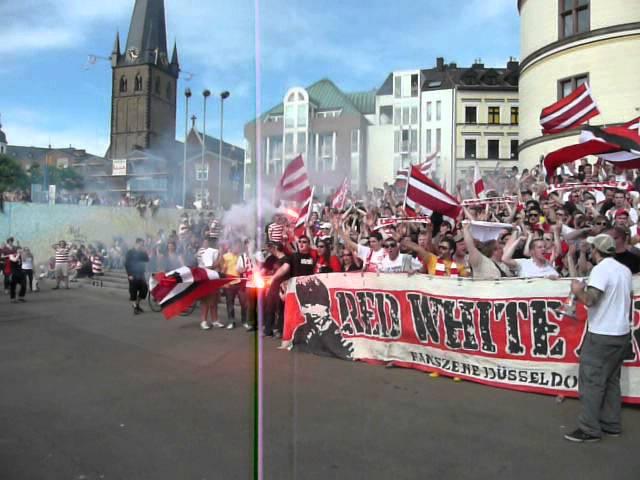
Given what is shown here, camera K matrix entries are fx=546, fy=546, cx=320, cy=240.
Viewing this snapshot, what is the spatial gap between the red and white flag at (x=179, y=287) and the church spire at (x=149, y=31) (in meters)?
3.86

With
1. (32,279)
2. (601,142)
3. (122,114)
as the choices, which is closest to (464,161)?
(32,279)

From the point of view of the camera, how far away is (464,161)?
147 ft

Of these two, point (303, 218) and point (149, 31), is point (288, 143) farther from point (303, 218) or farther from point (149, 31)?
point (303, 218)

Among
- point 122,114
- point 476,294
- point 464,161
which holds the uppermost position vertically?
point 464,161

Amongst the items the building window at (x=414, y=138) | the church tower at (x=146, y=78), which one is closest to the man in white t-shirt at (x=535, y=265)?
the church tower at (x=146, y=78)

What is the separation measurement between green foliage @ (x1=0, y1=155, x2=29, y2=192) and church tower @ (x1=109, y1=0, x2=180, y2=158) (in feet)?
2.95

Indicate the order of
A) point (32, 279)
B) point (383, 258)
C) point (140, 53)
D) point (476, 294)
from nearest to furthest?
point (140, 53) < point (476, 294) < point (383, 258) < point (32, 279)

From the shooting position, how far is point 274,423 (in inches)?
179

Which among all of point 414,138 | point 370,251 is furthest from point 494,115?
point 370,251

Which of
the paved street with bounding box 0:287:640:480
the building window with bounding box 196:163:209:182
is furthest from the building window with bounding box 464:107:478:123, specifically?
the building window with bounding box 196:163:209:182

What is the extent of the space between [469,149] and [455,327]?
1600 inches

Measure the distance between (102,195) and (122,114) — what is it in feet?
8.89

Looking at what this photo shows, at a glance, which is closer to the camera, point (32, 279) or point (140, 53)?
point (140, 53)

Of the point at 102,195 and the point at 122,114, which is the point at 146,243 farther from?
the point at 122,114
